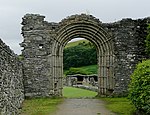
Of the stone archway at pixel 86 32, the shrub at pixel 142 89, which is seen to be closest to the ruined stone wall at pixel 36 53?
the stone archway at pixel 86 32

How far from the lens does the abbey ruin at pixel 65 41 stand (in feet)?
58.6

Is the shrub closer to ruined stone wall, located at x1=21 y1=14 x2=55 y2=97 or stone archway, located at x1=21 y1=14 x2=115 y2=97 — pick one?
stone archway, located at x1=21 y1=14 x2=115 y2=97

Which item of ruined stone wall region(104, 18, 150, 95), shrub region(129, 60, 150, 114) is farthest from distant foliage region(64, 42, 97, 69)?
shrub region(129, 60, 150, 114)

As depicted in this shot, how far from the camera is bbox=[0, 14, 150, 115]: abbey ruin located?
17859mm

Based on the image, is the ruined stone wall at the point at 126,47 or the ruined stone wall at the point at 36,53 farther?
the ruined stone wall at the point at 126,47

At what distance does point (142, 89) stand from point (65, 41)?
8791 mm

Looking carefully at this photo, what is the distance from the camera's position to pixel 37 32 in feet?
→ 58.6

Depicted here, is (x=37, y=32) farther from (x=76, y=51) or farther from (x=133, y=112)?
(x=76, y=51)

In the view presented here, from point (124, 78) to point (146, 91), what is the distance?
27.7ft

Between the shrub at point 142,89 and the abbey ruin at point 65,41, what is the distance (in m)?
6.86

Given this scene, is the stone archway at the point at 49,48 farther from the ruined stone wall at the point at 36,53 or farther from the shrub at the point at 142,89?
the shrub at the point at 142,89

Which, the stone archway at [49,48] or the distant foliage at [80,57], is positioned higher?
the distant foliage at [80,57]

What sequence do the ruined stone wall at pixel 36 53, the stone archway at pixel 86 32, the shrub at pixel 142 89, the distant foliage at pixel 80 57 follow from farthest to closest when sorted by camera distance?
the distant foliage at pixel 80 57, the stone archway at pixel 86 32, the ruined stone wall at pixel 36 53, the shrub at pixel 142 89

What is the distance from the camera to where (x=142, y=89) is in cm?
1016
